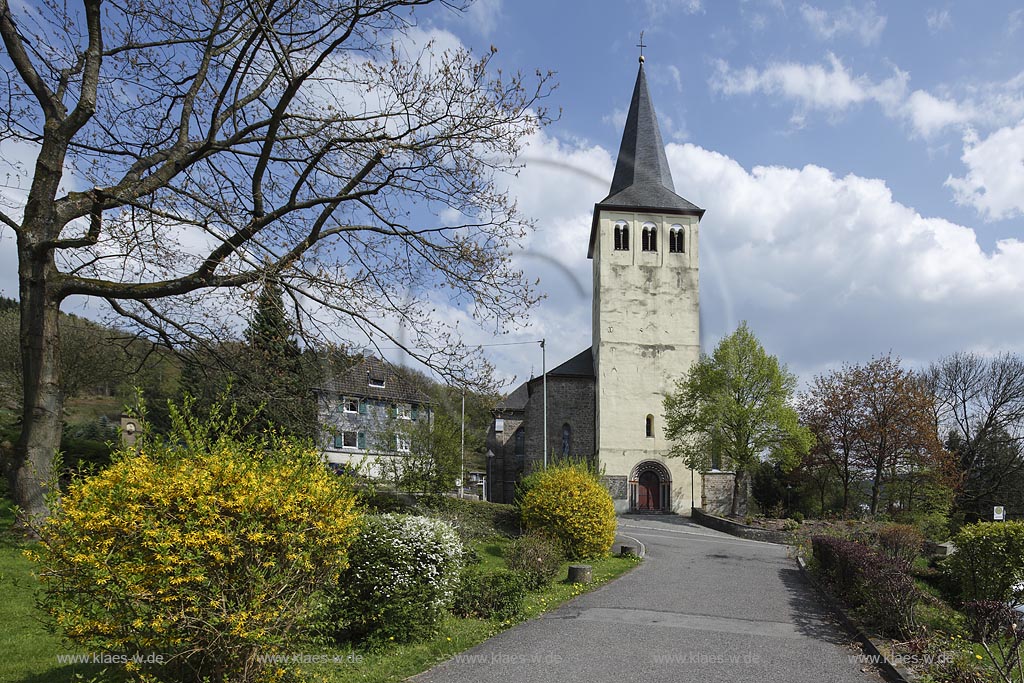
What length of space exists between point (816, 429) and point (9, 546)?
35.5 m

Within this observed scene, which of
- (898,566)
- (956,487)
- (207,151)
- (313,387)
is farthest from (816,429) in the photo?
(207,151)

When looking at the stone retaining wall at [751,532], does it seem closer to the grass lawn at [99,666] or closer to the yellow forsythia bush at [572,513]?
the yellow forsythia bush at [572,513]

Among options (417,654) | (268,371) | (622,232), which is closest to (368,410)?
(622,232)

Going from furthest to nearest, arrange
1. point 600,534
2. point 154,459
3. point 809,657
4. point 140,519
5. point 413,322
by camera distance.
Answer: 1. point 600,534
2. point 413,322
3. point 809,657
4. point 154,459
5. point 140,519

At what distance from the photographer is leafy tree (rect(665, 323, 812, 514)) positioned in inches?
1275

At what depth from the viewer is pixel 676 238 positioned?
140 ft

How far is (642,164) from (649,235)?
5408 millimetres

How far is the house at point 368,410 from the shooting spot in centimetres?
1065

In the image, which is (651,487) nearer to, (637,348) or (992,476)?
(637,348)

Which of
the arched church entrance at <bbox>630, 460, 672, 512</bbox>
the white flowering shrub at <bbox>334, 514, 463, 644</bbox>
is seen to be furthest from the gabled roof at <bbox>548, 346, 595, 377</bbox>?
the white flowering shrub at <bbox>334, 514, 463, 644</bbox>

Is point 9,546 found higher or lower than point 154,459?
lower

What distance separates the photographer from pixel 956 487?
34.8 m

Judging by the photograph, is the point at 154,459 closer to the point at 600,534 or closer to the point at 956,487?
the point at 600,534

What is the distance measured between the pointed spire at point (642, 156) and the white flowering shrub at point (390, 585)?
36985 mm
